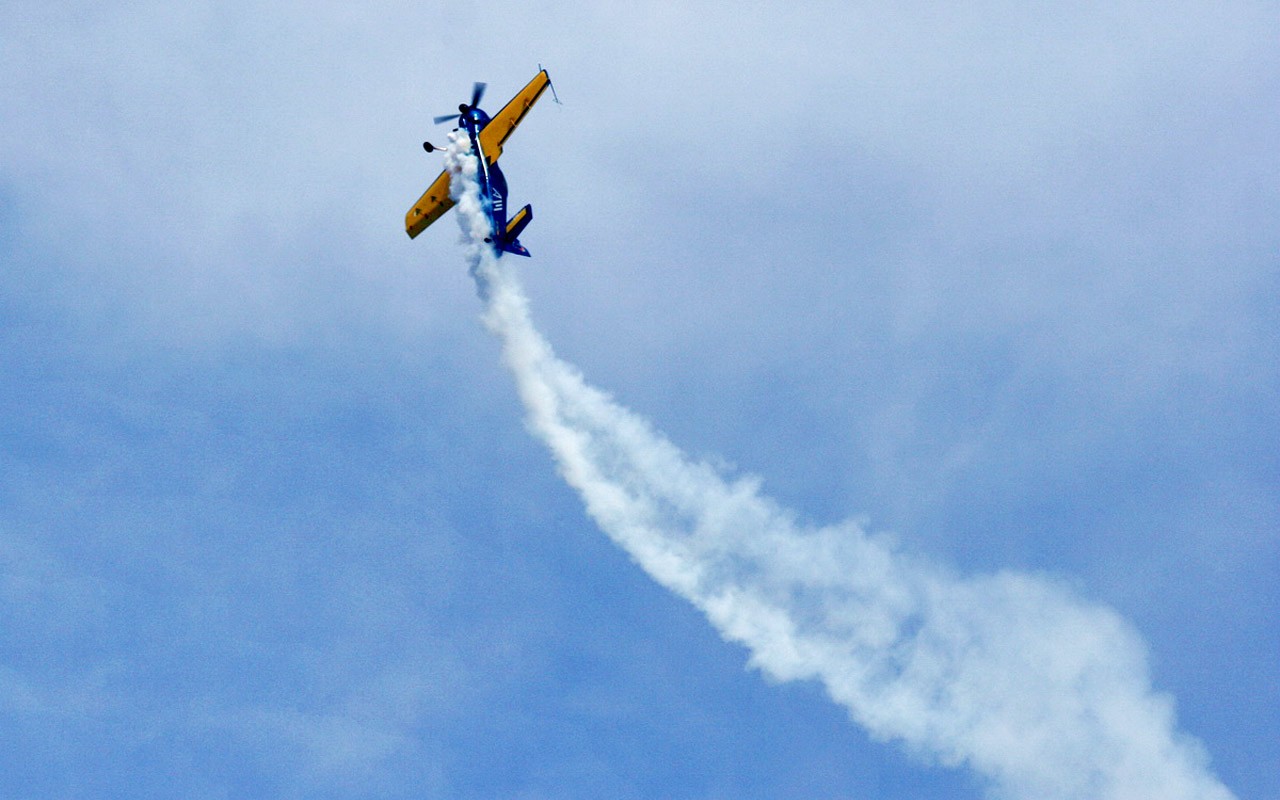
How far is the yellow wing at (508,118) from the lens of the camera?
310 feet

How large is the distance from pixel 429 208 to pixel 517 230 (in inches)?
224

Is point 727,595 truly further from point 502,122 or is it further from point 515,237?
point 502,122

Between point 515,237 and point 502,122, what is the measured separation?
697 centimetres

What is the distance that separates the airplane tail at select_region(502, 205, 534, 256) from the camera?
9500 centimetres

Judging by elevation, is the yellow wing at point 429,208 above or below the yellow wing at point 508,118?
below

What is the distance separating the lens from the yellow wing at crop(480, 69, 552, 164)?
A: 94438mm

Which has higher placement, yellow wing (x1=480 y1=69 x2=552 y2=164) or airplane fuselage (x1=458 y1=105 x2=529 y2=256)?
yellow wing (x1=480 y1=69 x2=552 y2=164)

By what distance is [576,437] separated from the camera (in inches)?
3730

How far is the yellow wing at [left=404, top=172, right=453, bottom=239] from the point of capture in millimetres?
95562

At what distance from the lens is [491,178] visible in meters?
94.3

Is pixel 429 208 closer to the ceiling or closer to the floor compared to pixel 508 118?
closer to the floor

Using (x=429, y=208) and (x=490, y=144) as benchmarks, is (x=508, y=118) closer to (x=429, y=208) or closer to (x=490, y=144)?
(x=490, y=144)

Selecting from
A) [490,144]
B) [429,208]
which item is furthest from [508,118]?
[429,208]

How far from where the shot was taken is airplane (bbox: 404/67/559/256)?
93.4 metres
